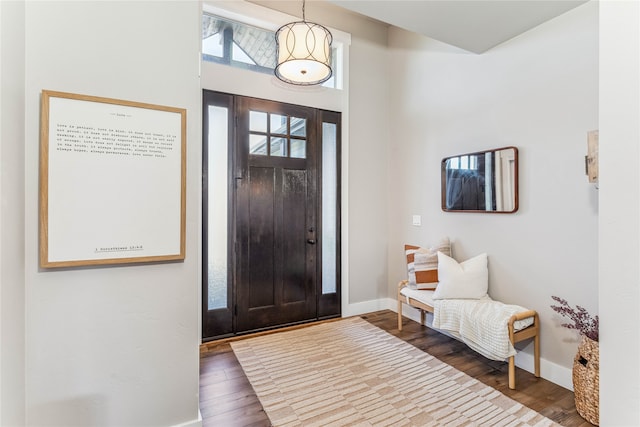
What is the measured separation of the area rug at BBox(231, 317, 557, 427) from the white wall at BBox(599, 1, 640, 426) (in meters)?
1.46

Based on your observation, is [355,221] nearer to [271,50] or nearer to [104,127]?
[271,50]

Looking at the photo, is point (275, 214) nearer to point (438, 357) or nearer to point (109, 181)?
point (109, 181)

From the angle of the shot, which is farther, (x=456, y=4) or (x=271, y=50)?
(x=271, y=50)

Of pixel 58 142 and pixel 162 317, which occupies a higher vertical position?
pixel 58 142

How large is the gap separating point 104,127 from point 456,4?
2303 mm

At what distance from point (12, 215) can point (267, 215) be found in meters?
2.19

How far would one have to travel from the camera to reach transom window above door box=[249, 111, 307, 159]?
3.25m

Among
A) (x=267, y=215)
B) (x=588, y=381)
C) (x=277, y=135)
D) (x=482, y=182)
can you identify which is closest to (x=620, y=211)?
(x=588, y=381)

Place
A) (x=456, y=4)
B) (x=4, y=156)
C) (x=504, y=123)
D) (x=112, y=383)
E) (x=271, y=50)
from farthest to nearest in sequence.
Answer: (x=271, y=50) < (x=504, y=123) < (x=456, y=4) < (x=112, y=383) < (x=4, y=156)

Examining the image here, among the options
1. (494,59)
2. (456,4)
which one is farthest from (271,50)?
(494,59)

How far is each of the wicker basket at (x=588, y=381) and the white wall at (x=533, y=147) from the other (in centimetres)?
32

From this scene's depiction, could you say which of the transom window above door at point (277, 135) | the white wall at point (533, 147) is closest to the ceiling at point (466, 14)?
the white wall at point (533, 147)

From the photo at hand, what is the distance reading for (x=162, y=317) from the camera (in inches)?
64.5

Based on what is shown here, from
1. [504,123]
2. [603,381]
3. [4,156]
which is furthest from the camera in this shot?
[504,123]
